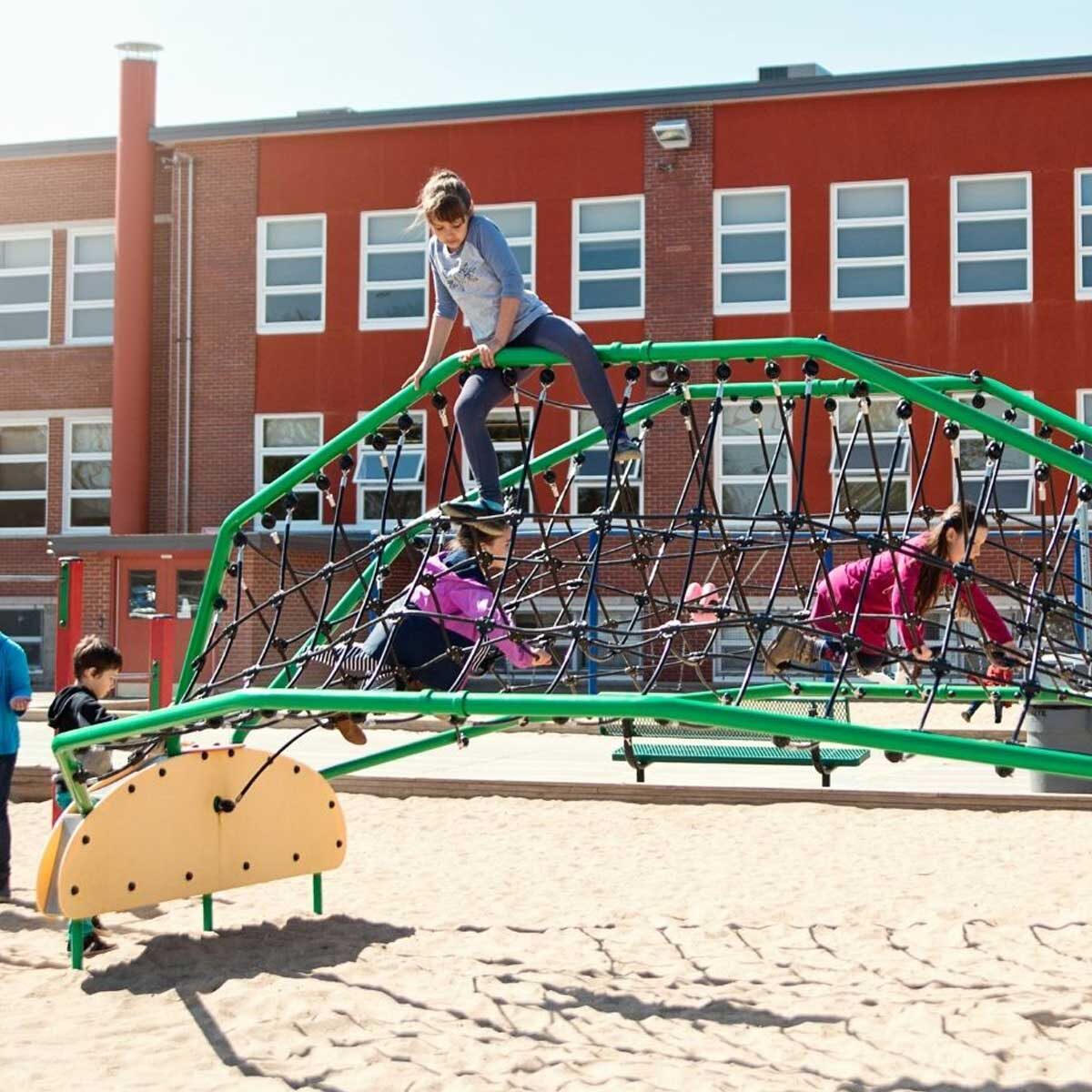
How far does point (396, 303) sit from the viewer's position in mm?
23625

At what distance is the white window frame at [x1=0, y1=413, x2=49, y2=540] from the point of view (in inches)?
989

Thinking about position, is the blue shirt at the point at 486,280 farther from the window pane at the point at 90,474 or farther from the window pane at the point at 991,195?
the window pane at the point at 90,474

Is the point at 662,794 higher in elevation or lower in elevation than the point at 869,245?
lower

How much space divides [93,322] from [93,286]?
2.00 ft

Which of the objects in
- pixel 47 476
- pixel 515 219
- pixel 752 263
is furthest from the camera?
pixel 47 476

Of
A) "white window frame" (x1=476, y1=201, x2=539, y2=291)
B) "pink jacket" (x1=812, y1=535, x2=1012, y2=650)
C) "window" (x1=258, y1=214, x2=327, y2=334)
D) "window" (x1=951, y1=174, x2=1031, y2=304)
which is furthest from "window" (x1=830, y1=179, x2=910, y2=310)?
"pink jacket" (x1=812, y1=535, x2=1012, y2=650)

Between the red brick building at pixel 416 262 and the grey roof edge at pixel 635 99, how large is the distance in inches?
1.5

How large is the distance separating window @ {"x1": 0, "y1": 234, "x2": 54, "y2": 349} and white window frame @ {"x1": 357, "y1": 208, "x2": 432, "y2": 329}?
570cm

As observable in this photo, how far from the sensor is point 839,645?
5.71 m

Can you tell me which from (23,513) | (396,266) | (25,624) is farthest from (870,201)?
(25,624)

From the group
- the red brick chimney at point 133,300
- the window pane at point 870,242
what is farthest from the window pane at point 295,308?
the window pane at point 870,242

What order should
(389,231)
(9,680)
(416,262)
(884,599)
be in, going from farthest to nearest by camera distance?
1. (389,231)
2. (416,262)
3. (9,680)
4. (884,599)

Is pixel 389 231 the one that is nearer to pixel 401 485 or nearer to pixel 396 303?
pixel 396 303

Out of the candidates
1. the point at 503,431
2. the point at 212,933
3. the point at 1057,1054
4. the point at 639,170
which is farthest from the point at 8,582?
the point at 1057,1054
